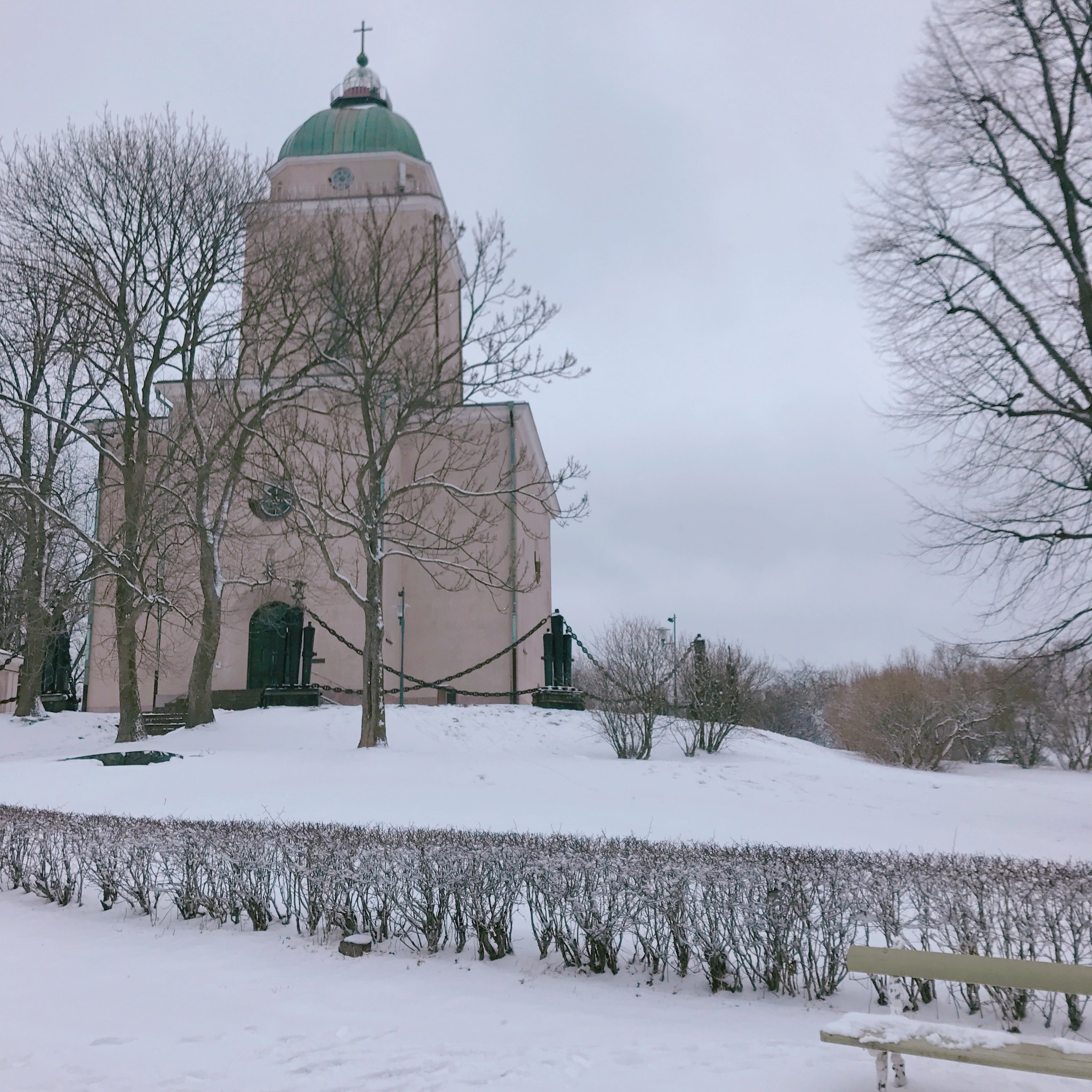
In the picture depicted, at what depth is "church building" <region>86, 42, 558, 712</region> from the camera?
73.6 ft

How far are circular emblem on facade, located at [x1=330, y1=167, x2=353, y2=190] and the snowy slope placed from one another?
1492 cm

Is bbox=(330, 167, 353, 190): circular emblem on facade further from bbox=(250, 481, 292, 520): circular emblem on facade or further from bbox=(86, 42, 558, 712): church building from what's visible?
bbox=(250, 481, 292, 520): circular emblem on facade

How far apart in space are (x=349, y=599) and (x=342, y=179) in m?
11.7

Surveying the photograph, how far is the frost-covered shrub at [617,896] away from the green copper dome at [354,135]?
74.7 ft

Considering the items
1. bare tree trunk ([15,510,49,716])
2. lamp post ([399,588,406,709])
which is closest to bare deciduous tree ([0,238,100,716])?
bare tree trunk ([15,510,49,716])

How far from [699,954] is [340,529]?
65.3ft

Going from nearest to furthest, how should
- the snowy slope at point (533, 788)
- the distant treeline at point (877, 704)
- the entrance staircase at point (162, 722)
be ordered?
the snowy slope at point (533, 788) < the distant treeline at point (877, 704) < the entrance staircase at point (162, 722)

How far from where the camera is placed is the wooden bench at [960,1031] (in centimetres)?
349

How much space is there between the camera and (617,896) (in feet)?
18.2

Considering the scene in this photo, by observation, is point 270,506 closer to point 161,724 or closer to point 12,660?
point 161,724

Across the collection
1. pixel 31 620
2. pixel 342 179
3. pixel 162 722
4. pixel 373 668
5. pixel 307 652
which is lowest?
pixel 162 722

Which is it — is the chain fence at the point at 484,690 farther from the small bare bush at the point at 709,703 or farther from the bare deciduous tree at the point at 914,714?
the bare deciduous tree at the point at 914,714

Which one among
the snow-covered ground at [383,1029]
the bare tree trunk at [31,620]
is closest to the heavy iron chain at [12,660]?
the bare tree trunk at [31,620]

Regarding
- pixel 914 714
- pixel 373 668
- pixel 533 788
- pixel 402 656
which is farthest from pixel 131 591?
pixel 914 714
